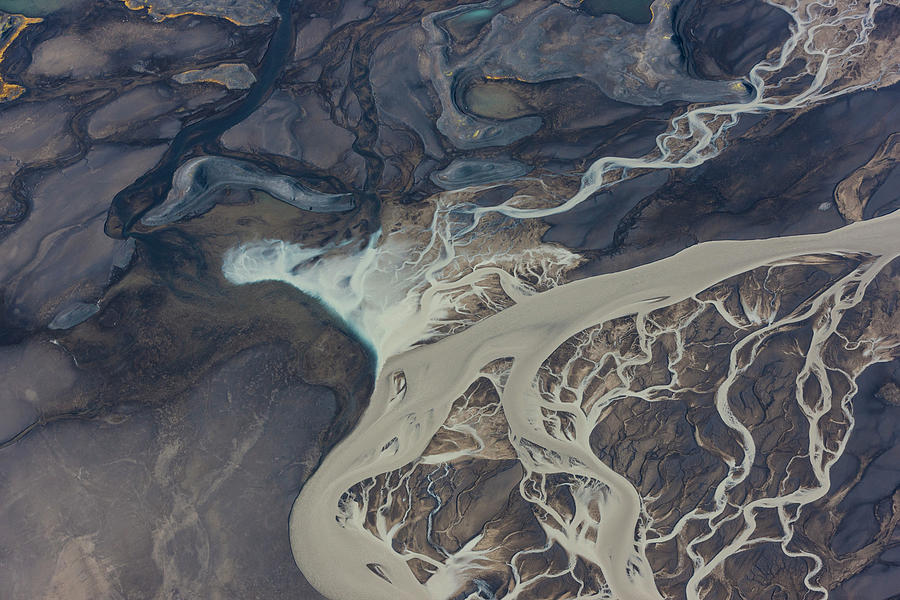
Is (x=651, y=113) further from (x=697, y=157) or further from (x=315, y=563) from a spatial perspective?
(x=315, y=563)

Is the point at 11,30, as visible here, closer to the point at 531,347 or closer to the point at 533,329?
the point at 533,329

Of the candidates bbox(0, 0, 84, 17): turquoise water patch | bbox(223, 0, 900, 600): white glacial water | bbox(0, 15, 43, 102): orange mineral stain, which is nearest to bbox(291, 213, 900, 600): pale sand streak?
bbox(223, 0, 900, 600): white glacial water

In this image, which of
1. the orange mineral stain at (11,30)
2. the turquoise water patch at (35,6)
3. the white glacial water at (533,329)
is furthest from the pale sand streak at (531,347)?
the turquoise water patch at (35,6)

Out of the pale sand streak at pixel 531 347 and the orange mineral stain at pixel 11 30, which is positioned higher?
the orange mineral stain at pixel 11 30

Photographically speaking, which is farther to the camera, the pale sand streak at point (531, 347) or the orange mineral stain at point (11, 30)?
the orange mineral stain at point (11, 30)

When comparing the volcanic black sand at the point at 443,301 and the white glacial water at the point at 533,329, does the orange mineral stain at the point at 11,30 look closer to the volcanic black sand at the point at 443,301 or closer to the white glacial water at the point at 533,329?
the volcanic black sand at the point at 443,301

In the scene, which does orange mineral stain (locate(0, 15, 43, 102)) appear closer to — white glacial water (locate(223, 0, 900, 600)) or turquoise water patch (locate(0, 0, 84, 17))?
turquoise water patch (locate(0, 0, 84, 17))

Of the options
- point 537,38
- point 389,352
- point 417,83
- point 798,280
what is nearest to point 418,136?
point 417,83

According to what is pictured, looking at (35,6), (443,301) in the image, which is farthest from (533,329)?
(35,6)
